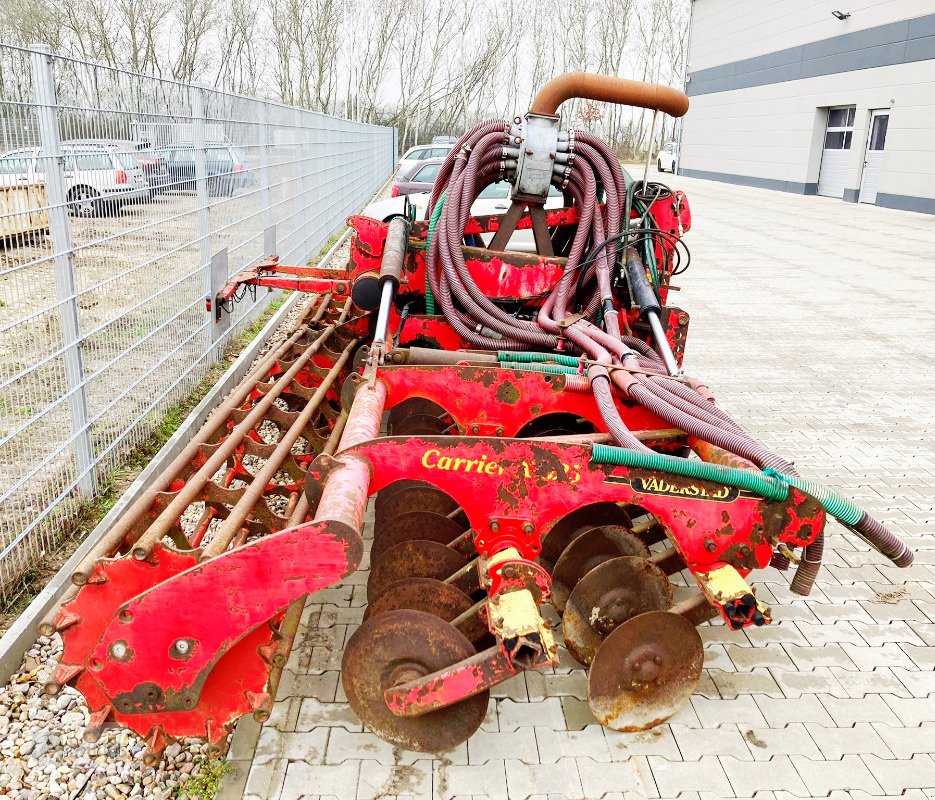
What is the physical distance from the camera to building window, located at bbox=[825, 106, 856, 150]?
2647 centimetres

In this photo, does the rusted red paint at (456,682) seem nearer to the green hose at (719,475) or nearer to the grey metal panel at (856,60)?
the green hose at (719,475)

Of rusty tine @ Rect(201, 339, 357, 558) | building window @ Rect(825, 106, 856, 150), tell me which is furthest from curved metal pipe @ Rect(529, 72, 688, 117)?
building window @ Rect(825, 106, 856, 150)

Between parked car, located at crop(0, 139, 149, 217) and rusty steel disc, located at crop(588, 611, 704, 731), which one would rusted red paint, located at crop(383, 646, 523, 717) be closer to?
rusty steel disc, located at crop(588, 611, 704, 731)

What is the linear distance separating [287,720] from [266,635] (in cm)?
59

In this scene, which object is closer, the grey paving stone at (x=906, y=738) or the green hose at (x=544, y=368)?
the grey paving stone at (x=906, y=738)

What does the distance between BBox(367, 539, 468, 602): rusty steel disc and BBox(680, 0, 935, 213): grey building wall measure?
74.0 ft

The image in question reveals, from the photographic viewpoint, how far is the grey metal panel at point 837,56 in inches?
892

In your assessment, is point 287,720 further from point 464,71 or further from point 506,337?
point 464,71

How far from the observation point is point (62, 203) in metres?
4.14

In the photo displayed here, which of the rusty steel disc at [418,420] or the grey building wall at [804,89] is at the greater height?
the grey building wall at [804,89]

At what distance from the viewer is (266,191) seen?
30.5ft

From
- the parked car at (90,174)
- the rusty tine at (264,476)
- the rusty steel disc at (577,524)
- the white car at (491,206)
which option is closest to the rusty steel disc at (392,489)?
the rusty tine at (264,476)

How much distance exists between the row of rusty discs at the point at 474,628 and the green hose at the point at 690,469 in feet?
1.79

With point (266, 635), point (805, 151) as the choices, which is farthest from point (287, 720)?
point (805, 151)
